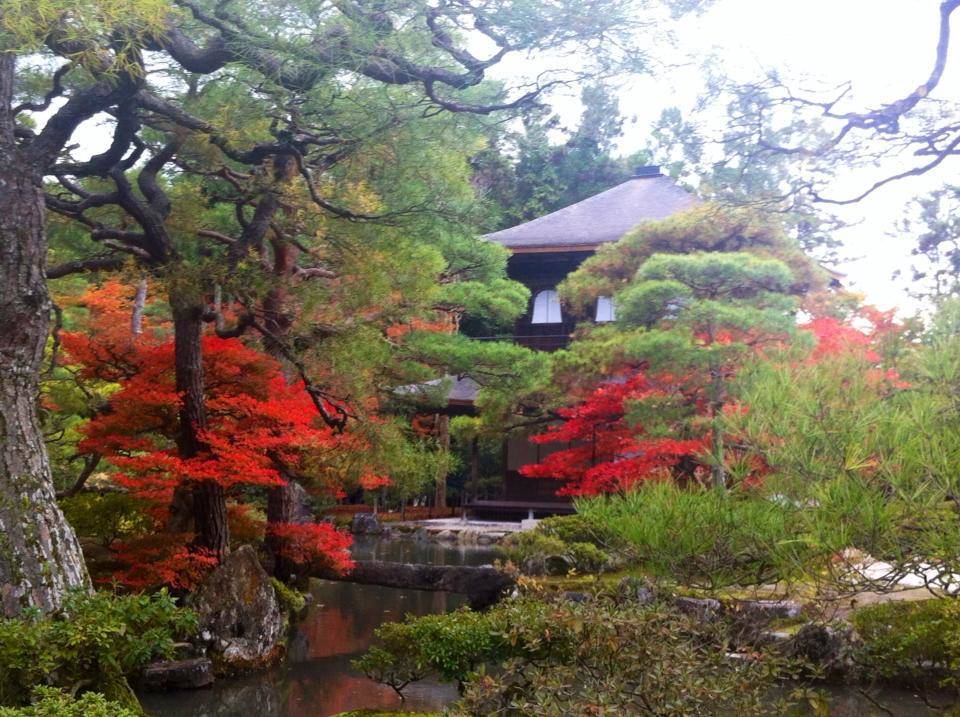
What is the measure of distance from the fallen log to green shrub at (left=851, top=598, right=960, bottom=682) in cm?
316

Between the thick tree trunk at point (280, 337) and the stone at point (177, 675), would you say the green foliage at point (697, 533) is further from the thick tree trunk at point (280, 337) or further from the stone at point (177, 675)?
the thick tree trunk at point (280, 337)

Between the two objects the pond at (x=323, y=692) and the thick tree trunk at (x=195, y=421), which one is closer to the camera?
the pond at (x=323, y=692)

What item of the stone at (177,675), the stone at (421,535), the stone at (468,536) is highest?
the stone at (177,675)

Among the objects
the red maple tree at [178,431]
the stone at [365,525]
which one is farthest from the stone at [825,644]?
the stone at [365,525]

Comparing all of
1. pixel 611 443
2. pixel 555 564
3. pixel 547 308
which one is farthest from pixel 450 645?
pixel 547 308

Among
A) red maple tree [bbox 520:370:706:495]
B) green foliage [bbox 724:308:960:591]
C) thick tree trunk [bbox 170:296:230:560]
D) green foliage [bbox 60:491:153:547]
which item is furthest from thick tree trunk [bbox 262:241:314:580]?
green foliage [bbox 724:308:960:591]

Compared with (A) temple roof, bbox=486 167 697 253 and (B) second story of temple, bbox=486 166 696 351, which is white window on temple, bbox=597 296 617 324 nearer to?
(B) second story of temple, bbox=486 166 696 351

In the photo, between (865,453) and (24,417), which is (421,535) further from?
(865,453)

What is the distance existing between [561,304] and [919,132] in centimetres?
1138

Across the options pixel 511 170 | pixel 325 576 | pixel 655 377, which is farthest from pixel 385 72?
pixel 511 170

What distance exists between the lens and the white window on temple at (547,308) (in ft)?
54.3

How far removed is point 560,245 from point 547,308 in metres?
1.52

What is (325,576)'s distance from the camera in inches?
401

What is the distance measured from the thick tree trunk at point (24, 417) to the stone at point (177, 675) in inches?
59.8
